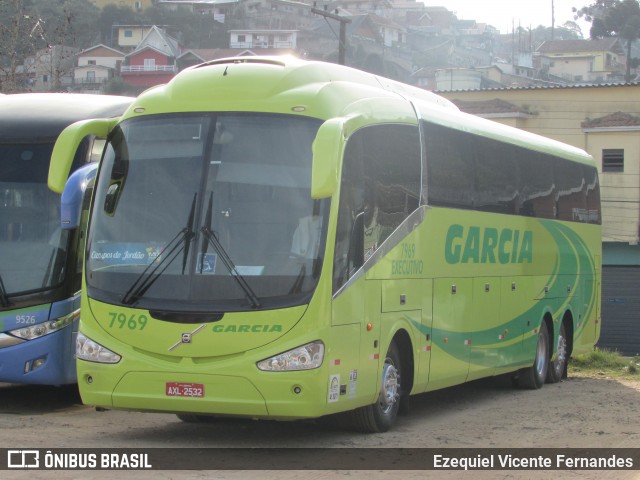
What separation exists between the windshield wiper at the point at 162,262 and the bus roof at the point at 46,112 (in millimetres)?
3776

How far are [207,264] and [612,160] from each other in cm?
3514

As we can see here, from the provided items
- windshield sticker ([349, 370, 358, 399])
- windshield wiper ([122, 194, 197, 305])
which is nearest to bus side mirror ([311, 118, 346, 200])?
windshield wiper ([122, 194, 197, 305])

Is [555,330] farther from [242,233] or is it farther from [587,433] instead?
[242,233]

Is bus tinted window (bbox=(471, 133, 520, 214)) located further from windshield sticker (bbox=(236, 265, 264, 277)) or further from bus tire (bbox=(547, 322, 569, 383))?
windshield sticker (bbox=(236, 265, 264, 277))

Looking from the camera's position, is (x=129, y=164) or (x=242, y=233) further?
(x=129, y=164)

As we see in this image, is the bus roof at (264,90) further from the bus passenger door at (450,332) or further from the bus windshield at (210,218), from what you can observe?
the bus passenger door at (450,332)

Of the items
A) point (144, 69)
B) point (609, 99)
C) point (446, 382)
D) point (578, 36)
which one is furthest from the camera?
point (578, 36)

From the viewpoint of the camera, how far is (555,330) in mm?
18094

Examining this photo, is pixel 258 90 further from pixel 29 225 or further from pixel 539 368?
pixel 539 368

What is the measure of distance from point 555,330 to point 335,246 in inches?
353

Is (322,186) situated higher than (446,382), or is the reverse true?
(322,186)

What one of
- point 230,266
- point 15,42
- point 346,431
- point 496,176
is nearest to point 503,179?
point 496,176

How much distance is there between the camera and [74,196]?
11586mm

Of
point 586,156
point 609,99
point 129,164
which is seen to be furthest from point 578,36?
point 129,164
